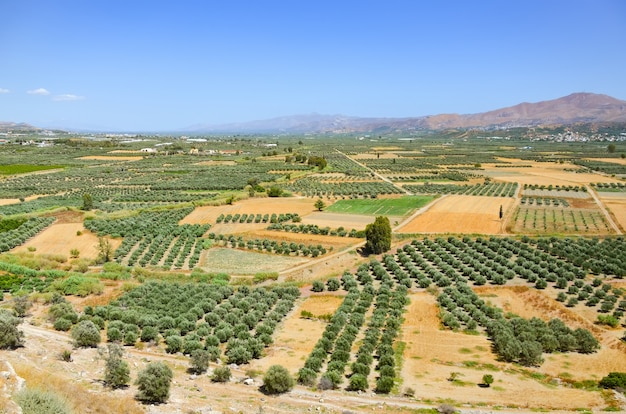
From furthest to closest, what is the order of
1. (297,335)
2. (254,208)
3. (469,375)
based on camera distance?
(254,208)
(297,335)
(469,375)

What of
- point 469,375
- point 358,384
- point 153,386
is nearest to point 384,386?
point 358,384

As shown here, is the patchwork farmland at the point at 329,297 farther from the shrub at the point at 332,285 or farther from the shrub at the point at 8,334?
the shrub at the point at 8,334

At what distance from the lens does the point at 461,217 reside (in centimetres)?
5697

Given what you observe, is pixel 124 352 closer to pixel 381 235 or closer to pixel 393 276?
pixel 393 276

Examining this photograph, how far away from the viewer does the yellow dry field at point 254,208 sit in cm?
5738

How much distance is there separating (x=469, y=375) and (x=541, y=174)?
97.9m

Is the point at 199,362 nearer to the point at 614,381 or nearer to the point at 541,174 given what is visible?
the point at 614,381

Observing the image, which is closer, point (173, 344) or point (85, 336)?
point (85, 336)

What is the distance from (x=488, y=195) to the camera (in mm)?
74250

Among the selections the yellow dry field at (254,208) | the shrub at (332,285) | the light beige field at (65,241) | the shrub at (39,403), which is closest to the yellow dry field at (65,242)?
the light beige field at (65,241)

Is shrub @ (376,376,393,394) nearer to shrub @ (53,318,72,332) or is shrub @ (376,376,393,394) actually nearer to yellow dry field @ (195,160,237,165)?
shrub @ (53,318,72,332)

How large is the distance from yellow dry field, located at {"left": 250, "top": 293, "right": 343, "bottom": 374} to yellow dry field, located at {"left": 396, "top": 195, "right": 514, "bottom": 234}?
22619 mm

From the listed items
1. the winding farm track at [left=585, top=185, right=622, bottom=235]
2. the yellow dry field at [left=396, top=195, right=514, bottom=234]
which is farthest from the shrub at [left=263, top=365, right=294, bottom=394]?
the winding farm track at [left=585, top=185, right=622, bottom=235]

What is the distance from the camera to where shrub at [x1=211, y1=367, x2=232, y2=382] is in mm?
18094
